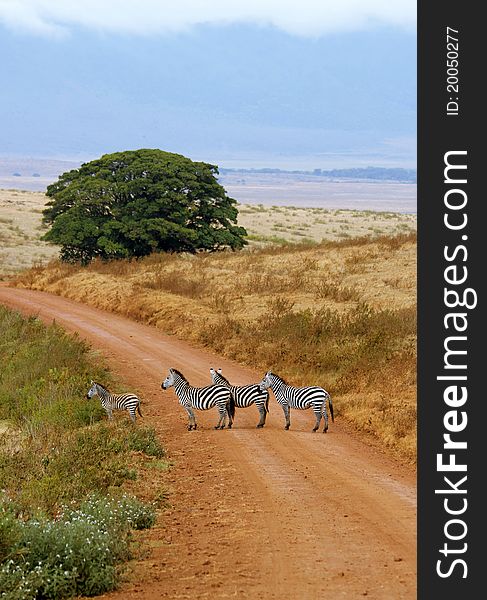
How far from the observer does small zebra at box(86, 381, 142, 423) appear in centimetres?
1795

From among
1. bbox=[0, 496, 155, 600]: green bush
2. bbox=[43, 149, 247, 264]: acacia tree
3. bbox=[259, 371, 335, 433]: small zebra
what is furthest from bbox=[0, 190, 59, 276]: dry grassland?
bbox=[0, 496, 155, 600]: green bush

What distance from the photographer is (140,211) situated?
4428cm

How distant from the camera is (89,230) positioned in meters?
43.6

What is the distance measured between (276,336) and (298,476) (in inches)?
447

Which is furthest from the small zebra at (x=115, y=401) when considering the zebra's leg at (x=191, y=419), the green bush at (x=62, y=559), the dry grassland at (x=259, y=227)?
the dry grassland at (x=259, y=227)

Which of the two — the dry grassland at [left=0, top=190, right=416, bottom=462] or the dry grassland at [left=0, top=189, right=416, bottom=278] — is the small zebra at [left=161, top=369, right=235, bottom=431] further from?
the dry grassland at [left=0, top=189, right=416, bottom=278]

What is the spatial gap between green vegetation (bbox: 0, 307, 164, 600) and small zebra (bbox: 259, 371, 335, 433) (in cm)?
240

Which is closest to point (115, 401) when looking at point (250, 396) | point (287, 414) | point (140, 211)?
point (250, 396)

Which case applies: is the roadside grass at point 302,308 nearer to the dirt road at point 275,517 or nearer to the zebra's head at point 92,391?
the dirt road at point 275,517

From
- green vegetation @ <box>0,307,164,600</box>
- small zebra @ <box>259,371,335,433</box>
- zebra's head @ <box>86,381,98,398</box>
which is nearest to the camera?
green vegetation @ <box>0,307,164,600</box>

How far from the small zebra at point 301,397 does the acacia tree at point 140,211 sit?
85.9ft

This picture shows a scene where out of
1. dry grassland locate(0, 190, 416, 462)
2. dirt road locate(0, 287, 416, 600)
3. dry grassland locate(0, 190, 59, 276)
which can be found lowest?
dirt road locate(0, 287, 416, 600)

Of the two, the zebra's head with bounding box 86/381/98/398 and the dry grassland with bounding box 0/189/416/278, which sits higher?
the dry grassland with bounding box 0/189/416/278

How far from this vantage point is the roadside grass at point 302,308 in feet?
63.0
